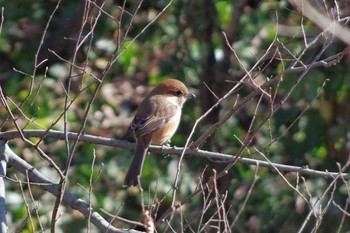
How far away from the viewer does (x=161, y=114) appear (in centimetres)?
622

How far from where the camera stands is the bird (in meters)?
5.85

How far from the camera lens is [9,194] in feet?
20.8

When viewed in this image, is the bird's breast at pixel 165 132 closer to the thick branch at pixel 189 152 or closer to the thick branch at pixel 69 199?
the thick branch at pixel 189 152

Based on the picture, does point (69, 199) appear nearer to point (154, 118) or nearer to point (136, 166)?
point (136, 166)

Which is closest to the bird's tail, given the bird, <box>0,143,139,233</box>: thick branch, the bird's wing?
the bird

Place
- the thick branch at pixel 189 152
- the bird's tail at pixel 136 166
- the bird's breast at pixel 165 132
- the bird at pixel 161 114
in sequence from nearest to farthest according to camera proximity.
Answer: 1. the thick branch at pixel 189 152
2. the bird's tail at pixel 136 166
3. the bird at pixel 161 114
4. the bird's breast at pixel 165 132

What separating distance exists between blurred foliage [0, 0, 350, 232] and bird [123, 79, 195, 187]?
289 mm

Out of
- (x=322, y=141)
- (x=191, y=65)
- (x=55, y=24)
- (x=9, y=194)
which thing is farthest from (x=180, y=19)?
(x=9, y=194)

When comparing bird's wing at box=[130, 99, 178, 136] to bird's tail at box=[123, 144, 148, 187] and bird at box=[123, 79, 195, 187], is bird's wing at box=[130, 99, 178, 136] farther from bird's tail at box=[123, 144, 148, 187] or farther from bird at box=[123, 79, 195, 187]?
bird's tail at box=[123, 144, 148, 187]

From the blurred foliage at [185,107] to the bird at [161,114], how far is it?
0.29 meters

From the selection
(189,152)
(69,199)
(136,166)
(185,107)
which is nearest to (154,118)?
(185,107)

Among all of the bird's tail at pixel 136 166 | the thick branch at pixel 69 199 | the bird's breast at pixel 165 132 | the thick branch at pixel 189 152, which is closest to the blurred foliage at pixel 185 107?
the bird's breast at pixel 165 132

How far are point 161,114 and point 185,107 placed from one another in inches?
24.5

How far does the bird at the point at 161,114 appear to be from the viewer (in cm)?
585
